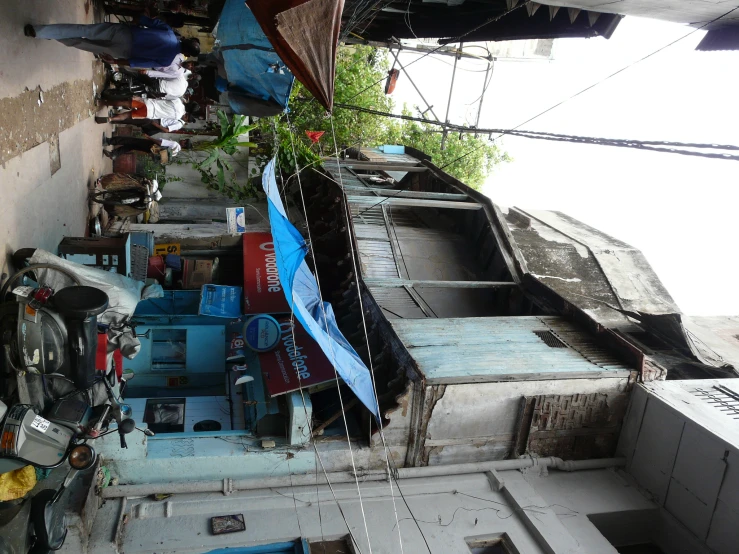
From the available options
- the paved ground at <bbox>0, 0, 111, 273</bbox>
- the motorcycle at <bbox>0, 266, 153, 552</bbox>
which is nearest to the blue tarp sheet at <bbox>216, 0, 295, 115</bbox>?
the paved ground at <bbox>0, 0, 111, 273</bbox>

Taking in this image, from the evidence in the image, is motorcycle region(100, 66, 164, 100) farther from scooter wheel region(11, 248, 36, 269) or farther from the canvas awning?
the canvas awning

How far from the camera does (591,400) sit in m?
7.48

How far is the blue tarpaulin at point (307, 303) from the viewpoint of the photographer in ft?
20.6

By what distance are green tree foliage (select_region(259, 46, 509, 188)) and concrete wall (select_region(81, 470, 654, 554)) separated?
1133 cm

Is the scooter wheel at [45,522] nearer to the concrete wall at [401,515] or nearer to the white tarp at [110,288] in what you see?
the concrete wall at [401,515]

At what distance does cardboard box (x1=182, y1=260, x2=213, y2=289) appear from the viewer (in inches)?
409

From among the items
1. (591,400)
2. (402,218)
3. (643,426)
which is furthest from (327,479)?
(402,218)

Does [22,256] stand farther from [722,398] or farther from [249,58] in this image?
[722,398]

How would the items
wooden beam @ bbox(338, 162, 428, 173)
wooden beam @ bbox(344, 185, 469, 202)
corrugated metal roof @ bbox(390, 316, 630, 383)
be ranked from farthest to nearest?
→ 1. wooden beam @ bbox(338, 162, 428, 173)
2. wooden beam @ bbox(344, 185, 469, 202)
3. corrugated metal roof @ bbox(390, 316, 630, 383)

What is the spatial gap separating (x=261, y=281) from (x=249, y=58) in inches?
179

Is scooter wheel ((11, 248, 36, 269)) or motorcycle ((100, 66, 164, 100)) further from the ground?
motorcycle ((100, 66, 164, 100))

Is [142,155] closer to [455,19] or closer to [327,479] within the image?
[455,19]

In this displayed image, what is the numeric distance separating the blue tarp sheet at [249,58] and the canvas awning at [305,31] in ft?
5.79

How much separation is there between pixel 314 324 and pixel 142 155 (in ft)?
25.0
